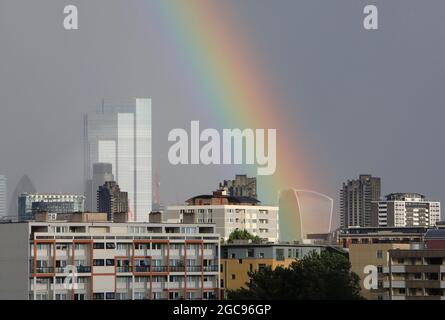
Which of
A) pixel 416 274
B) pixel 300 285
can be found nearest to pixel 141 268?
pixel 300 285

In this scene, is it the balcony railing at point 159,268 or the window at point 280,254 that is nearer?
the balcony railing at point 159,268

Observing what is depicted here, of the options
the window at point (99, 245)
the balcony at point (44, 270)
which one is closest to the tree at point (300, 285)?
the window at point (99, 245)

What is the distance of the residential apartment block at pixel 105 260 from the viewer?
3078 inches

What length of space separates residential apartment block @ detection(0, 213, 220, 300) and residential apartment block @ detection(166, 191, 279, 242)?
8152 centimetres

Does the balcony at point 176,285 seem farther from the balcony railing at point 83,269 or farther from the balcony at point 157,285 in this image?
the balcony railing at point 83,269

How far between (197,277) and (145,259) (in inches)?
139

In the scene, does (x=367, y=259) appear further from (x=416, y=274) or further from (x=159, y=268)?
(x=159, y=268)

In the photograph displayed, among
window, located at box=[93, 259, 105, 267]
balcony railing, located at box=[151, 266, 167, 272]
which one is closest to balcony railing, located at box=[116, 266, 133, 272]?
window, located at box=[93, 259, 105, 267]

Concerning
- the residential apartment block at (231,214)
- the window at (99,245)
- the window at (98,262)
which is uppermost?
the residential apartment block at (231,214)

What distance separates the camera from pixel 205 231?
299 ft

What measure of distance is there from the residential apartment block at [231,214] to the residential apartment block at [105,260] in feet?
267
